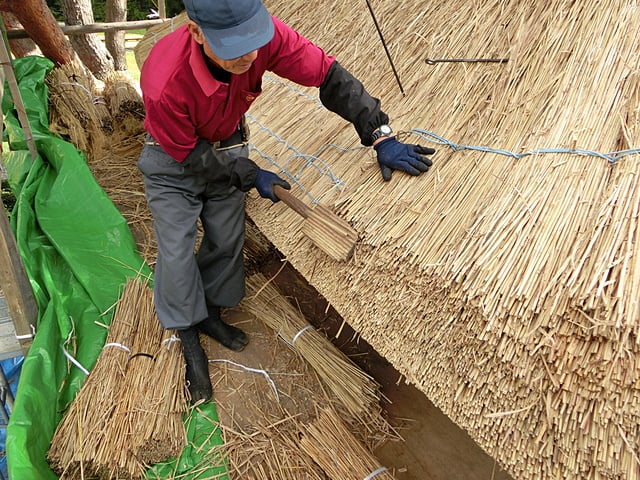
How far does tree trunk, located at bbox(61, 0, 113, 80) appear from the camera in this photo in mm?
4629

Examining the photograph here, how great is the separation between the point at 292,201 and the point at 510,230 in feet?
2.75

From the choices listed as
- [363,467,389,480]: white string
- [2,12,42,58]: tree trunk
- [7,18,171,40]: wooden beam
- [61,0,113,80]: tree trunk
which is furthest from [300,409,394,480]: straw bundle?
A: [2,12,42,58]: tree trunk

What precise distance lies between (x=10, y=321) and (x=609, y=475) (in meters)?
2.39

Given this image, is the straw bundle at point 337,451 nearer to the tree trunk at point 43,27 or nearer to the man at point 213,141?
the man at point 213,141

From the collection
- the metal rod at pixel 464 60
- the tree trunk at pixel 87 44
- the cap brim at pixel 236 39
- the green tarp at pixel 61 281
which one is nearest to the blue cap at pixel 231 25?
the cap brim at pixel 236 39

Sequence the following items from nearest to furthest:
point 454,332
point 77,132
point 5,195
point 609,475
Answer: point 609,475, point 454,332, point 77,132, point 5,195

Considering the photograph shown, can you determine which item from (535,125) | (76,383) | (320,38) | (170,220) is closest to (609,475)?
(535,125)

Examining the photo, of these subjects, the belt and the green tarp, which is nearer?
the green tarp

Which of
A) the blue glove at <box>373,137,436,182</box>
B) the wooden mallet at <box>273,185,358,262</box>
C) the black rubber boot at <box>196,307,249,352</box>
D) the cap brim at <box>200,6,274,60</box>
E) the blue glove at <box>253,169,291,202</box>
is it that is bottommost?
the black rubber boot at <box>196,307,249,352</box>

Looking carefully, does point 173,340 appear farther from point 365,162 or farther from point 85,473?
point 365,162

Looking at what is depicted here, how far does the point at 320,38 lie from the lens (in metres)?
2.84

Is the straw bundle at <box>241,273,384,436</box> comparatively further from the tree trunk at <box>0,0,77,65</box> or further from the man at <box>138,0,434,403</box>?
the tree trunk at <box>0,0,77,65</box>

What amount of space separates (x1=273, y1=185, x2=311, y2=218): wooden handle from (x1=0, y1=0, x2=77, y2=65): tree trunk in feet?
10.1

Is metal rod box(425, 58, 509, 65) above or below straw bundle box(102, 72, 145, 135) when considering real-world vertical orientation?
above
